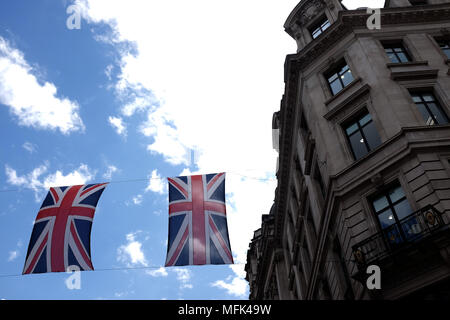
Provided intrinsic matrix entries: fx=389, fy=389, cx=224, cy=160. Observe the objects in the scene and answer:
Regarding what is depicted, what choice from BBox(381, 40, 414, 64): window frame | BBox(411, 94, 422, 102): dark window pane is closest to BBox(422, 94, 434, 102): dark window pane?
BBox(411, 94, 422, 102): dark window pane

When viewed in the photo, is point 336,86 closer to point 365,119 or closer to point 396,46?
point 365,119

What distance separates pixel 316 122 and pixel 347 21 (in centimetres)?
693

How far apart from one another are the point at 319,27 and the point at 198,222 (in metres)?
18.3

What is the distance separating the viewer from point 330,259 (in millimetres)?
19328

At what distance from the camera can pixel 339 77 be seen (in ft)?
72.9

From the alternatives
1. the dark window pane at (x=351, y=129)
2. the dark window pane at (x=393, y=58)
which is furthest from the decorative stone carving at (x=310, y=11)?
the dark window pane at (x=351, y=129)

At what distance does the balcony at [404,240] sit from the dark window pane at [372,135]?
4306 mm

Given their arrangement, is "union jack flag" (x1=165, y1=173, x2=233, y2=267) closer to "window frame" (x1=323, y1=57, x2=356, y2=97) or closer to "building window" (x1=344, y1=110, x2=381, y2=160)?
"building window" (x1=344, y1=110, x2=381, y2=160)

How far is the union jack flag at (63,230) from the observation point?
45.9ft

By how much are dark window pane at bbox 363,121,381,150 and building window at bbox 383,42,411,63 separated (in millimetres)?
5069

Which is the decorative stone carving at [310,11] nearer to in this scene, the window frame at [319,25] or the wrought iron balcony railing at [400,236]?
the window frame at [319,25]
